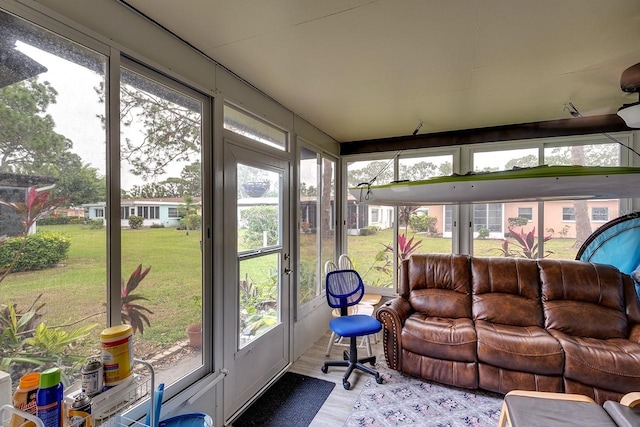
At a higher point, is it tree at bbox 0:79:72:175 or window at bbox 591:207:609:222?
tree at bbox 0:79:72:175

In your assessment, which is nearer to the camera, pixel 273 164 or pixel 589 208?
pixel 273 164

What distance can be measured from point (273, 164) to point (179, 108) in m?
0.96

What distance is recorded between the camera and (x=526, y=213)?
11.1 feet

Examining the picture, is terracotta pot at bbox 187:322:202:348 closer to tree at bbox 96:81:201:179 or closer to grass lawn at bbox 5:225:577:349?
grass lawn at bbox 5:225:577:349

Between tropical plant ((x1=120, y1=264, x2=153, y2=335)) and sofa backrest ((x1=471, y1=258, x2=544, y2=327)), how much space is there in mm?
2781

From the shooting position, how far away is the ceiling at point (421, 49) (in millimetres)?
1458

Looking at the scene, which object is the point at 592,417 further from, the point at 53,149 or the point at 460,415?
the point at 53,149

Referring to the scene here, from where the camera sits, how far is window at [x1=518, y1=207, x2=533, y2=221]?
337cm

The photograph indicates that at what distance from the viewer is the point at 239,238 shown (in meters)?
2.22

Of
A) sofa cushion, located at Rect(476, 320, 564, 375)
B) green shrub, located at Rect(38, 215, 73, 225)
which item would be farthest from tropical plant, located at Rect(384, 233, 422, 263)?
green shrub, located at Rect(38, 215, 73, 225)

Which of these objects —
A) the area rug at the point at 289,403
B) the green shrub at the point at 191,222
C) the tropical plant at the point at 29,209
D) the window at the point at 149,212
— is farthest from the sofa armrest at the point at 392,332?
the tropical plant at the point at 29,209

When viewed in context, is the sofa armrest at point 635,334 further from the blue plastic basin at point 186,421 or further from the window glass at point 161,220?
the window glass at point 161,220

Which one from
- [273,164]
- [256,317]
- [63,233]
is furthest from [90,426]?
[273,164]

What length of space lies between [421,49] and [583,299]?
266 centimetres
